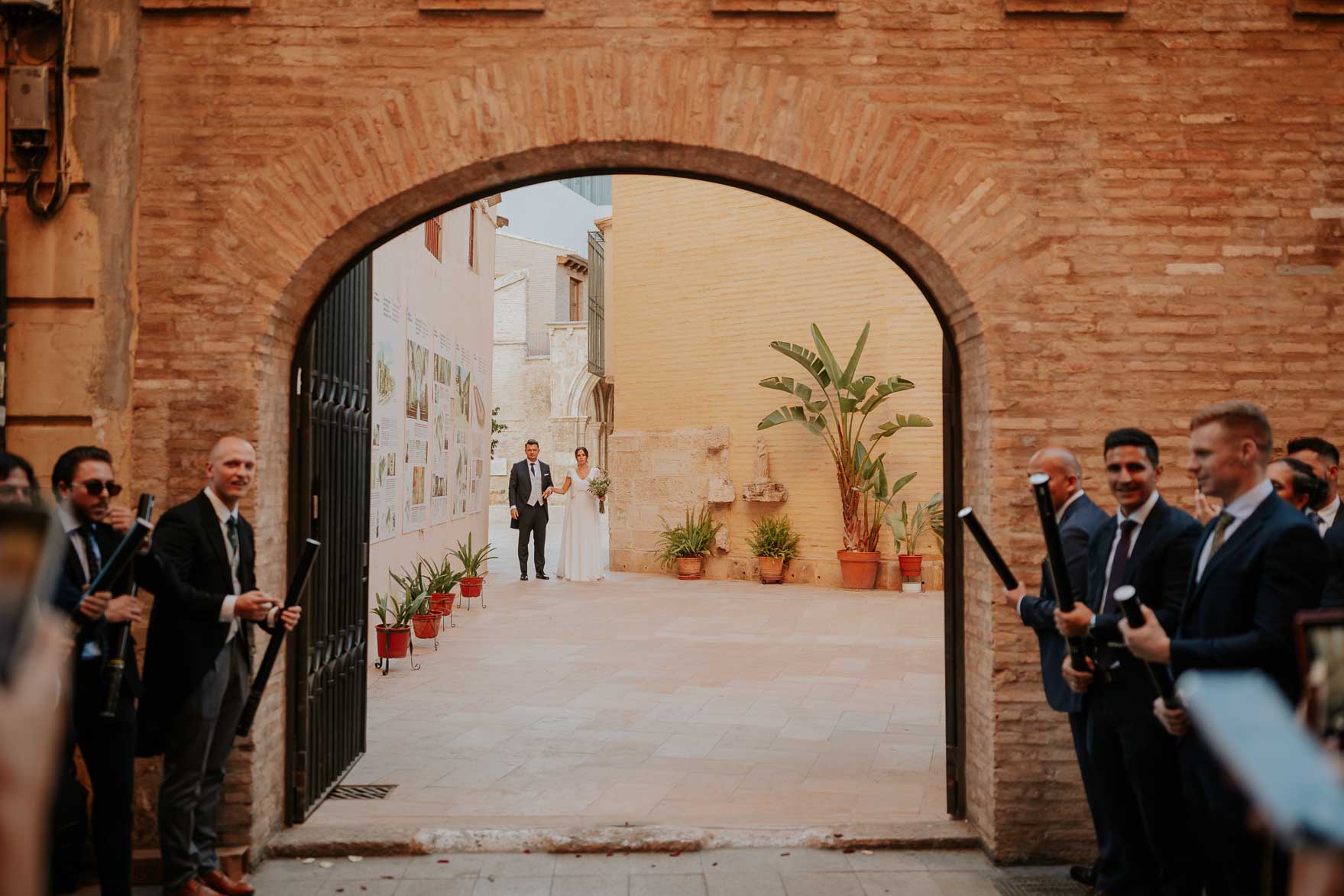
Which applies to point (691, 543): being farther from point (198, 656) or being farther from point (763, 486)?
point (198, 656)

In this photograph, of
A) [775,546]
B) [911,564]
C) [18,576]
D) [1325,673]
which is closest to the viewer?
[18,576]

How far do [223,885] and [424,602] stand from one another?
19.6ft

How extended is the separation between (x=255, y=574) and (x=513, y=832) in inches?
Answer: 68.0

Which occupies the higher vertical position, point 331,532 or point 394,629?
point 331,532

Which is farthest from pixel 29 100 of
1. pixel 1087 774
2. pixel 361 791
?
pixel 1087 774

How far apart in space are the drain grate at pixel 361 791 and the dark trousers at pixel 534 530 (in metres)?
10.3

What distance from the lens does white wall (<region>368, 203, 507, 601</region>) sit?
1015cm

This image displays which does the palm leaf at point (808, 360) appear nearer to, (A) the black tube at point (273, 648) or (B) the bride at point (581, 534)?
(B) the bride at point (581, 534)

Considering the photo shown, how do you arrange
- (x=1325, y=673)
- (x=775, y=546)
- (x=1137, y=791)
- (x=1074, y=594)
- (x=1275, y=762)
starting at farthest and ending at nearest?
(x=775, y=546) < (x=1074, y=594) < (x=1137, y=791) < (x=1325, y=673) < (x=1275, y=762)

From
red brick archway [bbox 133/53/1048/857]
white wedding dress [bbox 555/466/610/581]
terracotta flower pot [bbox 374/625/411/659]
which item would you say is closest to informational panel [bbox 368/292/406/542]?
terracotta flower pot [bbox 374/625/411/659]

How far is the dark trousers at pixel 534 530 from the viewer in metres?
16.5

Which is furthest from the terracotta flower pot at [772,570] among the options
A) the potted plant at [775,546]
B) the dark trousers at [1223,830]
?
the dark trousers at [1223,830]

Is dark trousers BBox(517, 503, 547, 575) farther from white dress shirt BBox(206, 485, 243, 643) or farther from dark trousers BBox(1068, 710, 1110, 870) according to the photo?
dark trousers BBox(1068, 710, 1110, 870)

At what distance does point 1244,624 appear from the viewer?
3.24 metres
